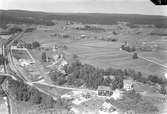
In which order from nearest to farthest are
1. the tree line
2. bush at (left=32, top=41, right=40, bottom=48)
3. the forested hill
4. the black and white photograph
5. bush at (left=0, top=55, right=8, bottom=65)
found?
the black and white photograph, the tree line, bush at (left=0, top=55, right=8, bottom=65), the forested hill, bush at (left=32, top=41, right=40, bottom=48)

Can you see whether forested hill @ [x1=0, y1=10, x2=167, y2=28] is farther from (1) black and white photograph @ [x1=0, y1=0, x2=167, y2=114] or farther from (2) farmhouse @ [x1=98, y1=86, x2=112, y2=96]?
(2) farmhouse @ [x1=98, y1=86, x2=112, y2=96]

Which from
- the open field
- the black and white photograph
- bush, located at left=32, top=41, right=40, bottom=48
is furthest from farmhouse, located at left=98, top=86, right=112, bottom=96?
bush, located at left=32, top=41, right=40, bottom=48

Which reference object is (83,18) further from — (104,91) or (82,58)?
(104,91)

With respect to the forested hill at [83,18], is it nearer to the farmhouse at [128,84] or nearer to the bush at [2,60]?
the bush at [2,60]

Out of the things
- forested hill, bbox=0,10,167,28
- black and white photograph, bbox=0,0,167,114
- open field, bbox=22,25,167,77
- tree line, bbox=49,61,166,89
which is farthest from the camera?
forested hill, bbox=0,10,167,28

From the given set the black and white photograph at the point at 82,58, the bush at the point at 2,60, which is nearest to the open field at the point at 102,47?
the black and white photograph at the point at 82,58

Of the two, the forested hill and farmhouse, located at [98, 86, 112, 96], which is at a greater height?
the forested hill

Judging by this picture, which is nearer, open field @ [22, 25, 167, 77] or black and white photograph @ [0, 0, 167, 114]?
black and white photograph @ [0, 0, 167, 114]

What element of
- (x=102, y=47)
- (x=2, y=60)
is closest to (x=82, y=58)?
(x=102, y=47)
